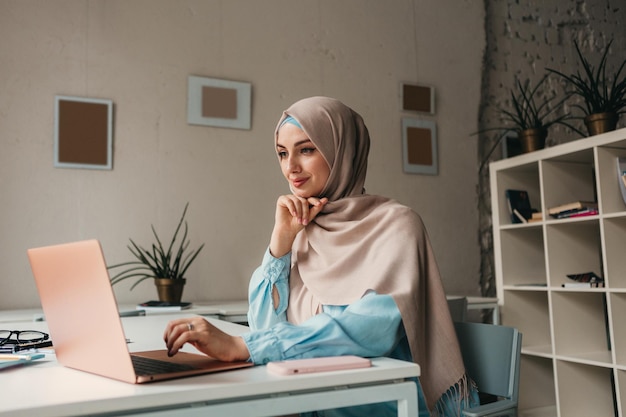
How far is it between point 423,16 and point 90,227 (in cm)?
257

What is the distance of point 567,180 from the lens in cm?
306

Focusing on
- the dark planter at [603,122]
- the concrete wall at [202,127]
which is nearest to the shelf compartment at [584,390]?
the concrete wall at [202,127]

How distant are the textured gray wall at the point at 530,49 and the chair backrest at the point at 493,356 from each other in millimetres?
2553

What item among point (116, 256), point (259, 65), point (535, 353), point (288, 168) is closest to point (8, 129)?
point (116, 256)

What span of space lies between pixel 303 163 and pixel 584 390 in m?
2.19

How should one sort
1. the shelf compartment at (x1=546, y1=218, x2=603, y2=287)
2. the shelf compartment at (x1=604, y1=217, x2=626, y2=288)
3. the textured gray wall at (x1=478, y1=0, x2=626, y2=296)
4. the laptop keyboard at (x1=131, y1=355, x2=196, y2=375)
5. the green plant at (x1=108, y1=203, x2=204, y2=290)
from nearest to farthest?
the laptop keyboard at (x1=131, y1=355, x2=196, y2=375) → the shelf compartment at (x1=604, y1=217, x2=626, y2=288) → the green plant at (x1=108, y1=203, x2=204, y2=290) → the shelf compartment at (x1=546, y1=218, x2=603, y2=287) → the textured gray wall at (x1=478, y1=0, x2=626, y2=296)

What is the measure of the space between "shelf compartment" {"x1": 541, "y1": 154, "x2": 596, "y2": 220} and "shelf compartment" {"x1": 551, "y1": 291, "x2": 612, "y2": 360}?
447 millimetres

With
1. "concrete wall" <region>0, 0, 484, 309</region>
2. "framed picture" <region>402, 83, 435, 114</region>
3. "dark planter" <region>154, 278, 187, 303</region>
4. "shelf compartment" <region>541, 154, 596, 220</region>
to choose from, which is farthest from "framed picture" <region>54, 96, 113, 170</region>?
"shelf compartment" <region>541, 154, 596, 220</region>

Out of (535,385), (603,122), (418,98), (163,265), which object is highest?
(418,98)

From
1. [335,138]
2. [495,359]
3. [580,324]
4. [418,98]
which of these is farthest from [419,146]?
[495,359]

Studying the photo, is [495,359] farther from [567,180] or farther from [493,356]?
[567,180]

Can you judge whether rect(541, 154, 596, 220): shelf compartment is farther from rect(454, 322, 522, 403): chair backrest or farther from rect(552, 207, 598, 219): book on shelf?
rect(454, 322, 522, 403): chair backrest

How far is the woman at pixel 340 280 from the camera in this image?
1.08 meters

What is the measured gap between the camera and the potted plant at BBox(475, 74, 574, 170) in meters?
3.15
